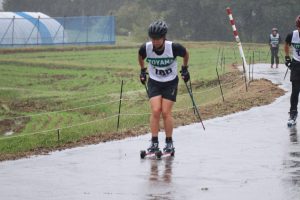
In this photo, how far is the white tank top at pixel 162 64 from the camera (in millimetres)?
11156

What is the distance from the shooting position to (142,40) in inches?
3314

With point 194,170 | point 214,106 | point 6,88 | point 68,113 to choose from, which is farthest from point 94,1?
point 194,170

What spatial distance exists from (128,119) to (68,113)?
6556 mm

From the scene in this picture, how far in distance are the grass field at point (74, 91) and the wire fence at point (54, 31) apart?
4.93 metres

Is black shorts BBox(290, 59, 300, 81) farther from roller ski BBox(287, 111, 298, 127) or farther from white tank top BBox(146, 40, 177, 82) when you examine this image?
white tank top BBox(146, 40, 177, 82)

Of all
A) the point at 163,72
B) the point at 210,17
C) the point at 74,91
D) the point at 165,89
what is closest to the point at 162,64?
the point at 163,72

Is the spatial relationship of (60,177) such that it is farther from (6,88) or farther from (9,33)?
(9,33)

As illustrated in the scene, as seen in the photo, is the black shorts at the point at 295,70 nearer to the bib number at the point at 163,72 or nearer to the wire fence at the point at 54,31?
the bib number at the point at 163,72

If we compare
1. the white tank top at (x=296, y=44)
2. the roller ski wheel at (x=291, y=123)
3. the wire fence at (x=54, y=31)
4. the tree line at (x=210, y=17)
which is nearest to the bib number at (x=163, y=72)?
the white tank top at (x=296, y=44)

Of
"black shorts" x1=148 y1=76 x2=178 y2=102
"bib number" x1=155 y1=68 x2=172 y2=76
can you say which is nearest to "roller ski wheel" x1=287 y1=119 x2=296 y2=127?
"black shorts" x1=148 y1=76 x2=178 y2=102

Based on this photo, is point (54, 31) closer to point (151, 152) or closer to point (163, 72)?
point (163, 72)

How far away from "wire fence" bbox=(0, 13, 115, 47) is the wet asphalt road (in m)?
54.0

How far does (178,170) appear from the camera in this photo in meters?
10.3

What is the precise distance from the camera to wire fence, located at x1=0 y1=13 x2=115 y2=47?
2616 inches
